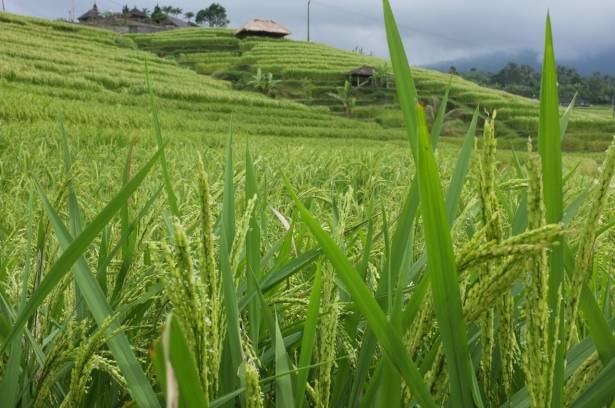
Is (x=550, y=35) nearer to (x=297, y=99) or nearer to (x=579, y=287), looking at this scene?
→ (x=579, y=287)

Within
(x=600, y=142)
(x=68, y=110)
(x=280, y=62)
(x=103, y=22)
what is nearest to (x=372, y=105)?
(x=280, y=62)

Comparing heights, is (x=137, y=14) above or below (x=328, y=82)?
above

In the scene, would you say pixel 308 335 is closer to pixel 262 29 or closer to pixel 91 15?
pixel 262 29

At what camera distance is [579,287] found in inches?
11.3

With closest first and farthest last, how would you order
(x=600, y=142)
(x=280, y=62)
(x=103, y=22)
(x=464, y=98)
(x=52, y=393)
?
(x=52, y=393) → (x=600, y=142) → (x=464, y=98) → (x=280, y=62) → (x=103, y=22)

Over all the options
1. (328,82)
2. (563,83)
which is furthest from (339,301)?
(563,83)

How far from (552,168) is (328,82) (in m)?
33.9

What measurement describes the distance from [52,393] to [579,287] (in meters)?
0.47

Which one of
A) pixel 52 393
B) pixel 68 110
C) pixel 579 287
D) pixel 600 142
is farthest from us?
pixel 600 142

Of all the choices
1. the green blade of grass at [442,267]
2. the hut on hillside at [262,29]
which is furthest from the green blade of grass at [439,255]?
the hut on hillside at [262,29]

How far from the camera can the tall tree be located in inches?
2908

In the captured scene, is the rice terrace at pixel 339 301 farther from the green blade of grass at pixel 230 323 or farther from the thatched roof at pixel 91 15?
the thatched roof at pixel 91 15

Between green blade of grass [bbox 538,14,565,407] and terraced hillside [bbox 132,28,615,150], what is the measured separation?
23635 millimetres

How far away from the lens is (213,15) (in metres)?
74.3
